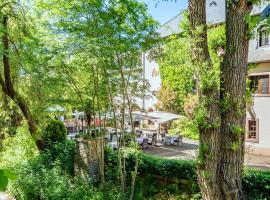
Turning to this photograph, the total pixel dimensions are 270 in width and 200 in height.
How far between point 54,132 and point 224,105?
8.25 meters

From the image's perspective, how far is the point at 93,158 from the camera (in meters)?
10.1

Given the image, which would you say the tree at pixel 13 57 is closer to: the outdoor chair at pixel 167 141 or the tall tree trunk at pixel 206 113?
the tall tree trunk at pixel 206 113

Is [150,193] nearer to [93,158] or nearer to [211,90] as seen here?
[93,158]

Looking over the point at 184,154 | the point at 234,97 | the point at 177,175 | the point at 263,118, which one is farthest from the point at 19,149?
the point at 263,118

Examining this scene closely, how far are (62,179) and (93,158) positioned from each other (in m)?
1.24

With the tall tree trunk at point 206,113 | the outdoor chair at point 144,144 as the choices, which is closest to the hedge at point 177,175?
the tall tree trunk at point 206,113

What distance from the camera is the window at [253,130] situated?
757 inches

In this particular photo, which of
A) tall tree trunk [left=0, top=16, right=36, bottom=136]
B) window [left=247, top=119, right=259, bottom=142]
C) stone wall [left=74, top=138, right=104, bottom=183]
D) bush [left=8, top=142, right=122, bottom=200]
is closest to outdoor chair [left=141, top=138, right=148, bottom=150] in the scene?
window [left=247, top=119, right=259, bottom=142]

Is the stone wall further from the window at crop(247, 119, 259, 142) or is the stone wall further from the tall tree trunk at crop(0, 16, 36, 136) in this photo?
the window at crop(247, 119, 259, 142)

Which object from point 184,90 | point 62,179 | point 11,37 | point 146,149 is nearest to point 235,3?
point 62,179

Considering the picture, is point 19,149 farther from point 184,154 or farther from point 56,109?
point 184,154

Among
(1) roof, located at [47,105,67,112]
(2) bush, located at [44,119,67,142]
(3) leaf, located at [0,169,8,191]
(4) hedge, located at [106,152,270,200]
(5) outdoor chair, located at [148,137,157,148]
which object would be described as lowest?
(5) outdoor chair, located at [148,137,157,148]

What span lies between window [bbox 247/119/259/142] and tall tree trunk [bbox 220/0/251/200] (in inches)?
570

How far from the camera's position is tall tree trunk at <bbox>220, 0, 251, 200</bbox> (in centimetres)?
572
